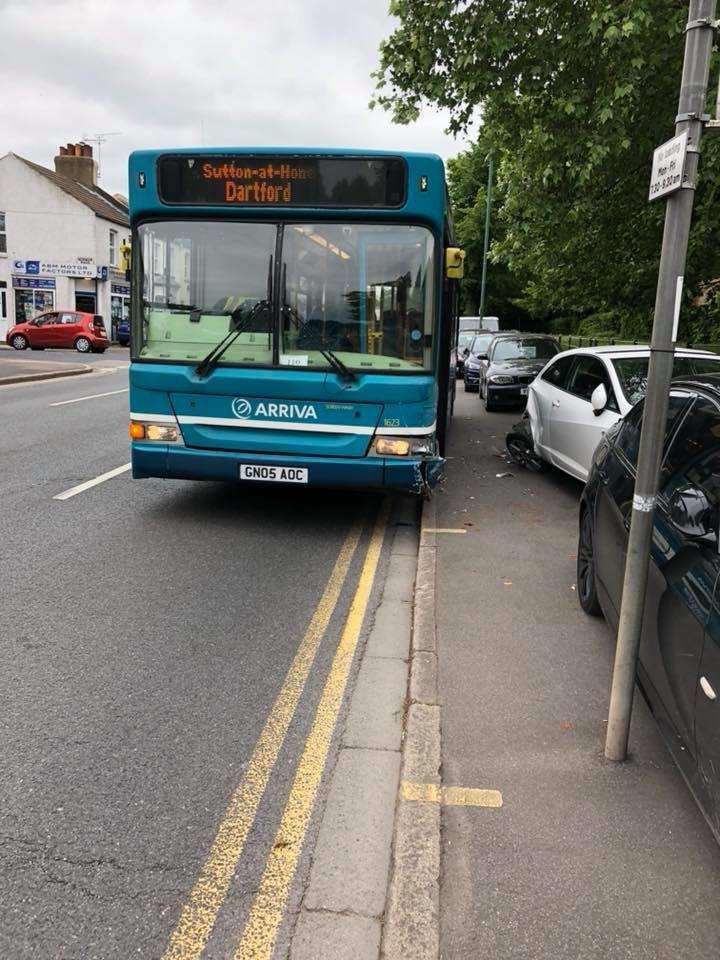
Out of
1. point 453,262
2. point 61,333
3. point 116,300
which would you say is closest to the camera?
point 453,262

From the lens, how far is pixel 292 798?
300cm

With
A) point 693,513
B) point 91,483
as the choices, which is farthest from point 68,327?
point 693,513

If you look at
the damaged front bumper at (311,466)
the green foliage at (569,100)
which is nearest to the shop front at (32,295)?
the green foliage at (569,100)

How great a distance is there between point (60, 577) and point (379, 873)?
3.56m

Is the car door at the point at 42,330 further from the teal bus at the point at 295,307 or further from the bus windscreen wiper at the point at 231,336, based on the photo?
the bus windscreen wiper at the point at 231,336

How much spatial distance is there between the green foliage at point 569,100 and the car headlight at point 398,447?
4.70 meters

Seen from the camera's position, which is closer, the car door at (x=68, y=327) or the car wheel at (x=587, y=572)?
the car wheel at (x=587, y=572)

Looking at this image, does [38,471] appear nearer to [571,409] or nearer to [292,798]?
[571,409]

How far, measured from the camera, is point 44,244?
42.6m

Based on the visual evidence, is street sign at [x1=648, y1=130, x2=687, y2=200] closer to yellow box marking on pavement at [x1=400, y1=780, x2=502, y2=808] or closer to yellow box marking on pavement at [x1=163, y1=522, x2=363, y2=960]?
yellow box marking on pavement at [x1=400, y1=780, x2=502, y2=808]

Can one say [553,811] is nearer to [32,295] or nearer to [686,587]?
[686,587]

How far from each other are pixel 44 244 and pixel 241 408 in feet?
136

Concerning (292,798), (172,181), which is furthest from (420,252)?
(292,798)

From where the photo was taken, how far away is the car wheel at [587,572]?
15.9 ft
